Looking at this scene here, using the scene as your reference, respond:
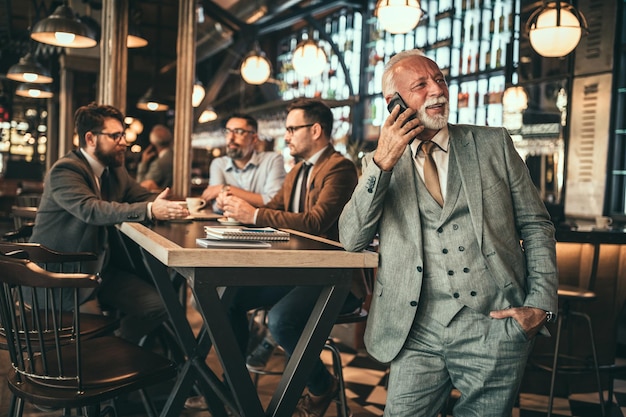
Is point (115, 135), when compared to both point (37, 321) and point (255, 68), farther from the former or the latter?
point (255, 68)

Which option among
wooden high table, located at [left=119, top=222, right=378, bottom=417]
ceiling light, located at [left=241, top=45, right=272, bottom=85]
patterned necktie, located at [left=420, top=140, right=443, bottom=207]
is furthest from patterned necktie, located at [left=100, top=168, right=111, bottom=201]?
ceiling light, located at [left=241, top=45, right=272, bottom=85]

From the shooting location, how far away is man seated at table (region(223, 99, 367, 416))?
9.52 feet

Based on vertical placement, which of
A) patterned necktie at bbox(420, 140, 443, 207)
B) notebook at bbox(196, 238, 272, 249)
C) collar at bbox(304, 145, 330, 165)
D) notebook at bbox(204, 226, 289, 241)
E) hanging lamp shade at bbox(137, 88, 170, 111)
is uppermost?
hanging lamp shade at bbox(137, 88, 170, 111)

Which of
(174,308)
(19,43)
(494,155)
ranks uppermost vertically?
(19,43)

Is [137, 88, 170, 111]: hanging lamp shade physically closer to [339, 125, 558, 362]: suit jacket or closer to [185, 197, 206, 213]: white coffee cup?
[185, 197, 206, 213]: white coffee cup

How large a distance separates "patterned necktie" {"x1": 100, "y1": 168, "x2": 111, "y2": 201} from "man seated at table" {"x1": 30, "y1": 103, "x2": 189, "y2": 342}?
6 cm

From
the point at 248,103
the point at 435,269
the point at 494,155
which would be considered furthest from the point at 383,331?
the point at 248,103

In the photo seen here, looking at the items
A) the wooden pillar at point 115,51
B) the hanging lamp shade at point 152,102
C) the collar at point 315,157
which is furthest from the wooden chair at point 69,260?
the hanging lamp shade at point 152,102

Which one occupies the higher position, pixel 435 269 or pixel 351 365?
pixel 435 269

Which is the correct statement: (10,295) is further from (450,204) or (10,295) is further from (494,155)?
(494,155)

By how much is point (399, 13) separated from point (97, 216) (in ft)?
8.91

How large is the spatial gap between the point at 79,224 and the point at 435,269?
6.71 feet

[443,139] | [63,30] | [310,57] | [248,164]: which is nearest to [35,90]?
[310,57]

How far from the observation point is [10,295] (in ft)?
7.02
